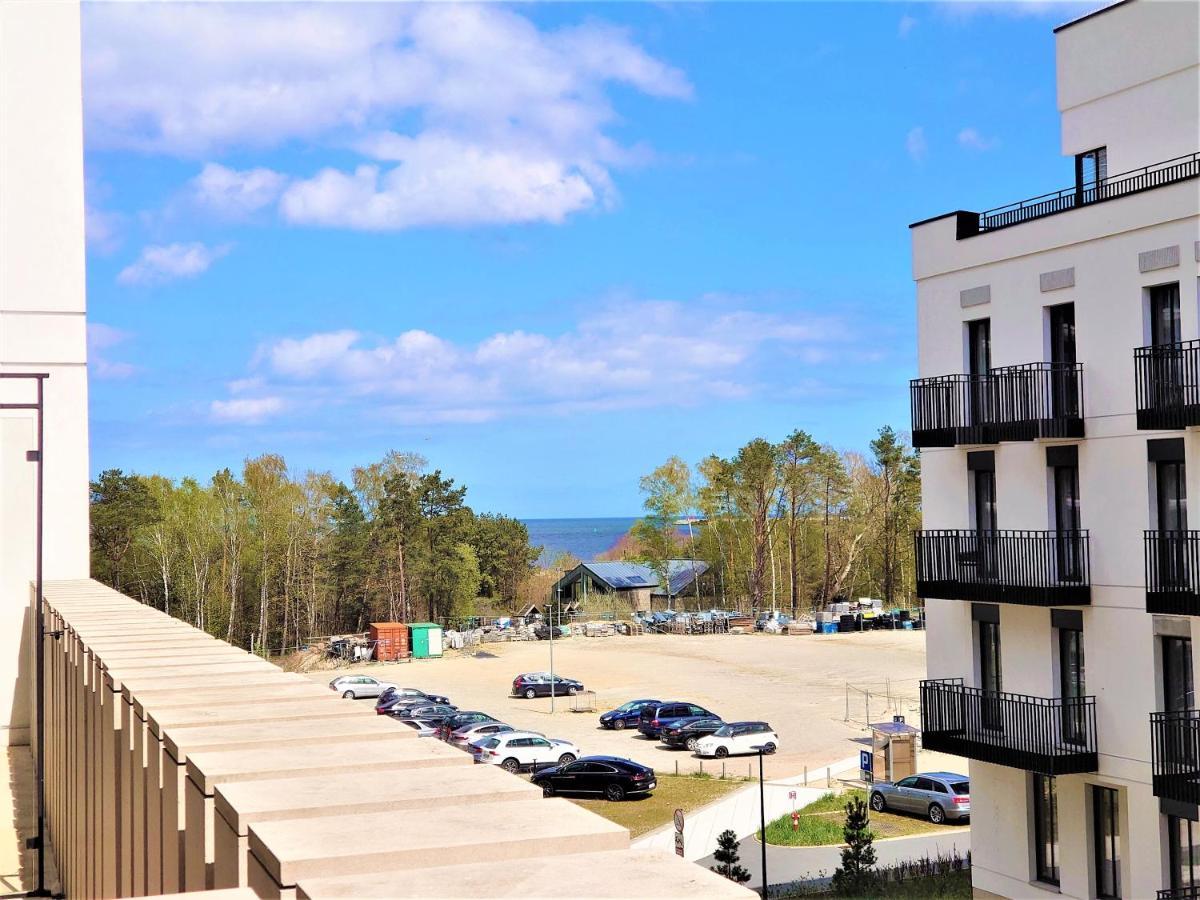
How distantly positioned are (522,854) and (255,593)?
8608cm

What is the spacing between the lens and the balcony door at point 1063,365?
20.1m

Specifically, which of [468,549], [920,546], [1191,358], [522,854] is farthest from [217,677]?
[468,549]

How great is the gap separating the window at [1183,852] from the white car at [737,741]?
86.8 feet

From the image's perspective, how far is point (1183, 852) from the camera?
18812 mm

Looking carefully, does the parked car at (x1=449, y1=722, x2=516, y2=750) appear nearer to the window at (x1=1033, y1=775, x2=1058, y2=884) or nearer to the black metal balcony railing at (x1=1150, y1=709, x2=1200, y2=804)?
the window at (x1=1033, y1=775, x2=1058, y2=884)

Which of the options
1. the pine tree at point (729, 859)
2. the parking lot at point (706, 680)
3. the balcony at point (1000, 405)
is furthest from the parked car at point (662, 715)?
the balcony at point (1000, 405)

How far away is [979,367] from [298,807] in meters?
19.5

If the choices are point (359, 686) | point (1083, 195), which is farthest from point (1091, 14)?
point (359, 686)

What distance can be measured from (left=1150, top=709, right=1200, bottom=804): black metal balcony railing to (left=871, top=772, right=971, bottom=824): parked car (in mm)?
17011

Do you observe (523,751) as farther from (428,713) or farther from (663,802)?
(428,713)

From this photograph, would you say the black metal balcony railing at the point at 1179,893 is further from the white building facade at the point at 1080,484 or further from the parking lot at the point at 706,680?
the parking lot at the point at 706,680

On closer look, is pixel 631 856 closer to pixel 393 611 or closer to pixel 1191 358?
pixel 1191 358

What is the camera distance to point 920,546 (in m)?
23.2

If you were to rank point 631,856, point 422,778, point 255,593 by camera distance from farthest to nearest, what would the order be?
point 255,593 < point 422,778 < point 631,856
